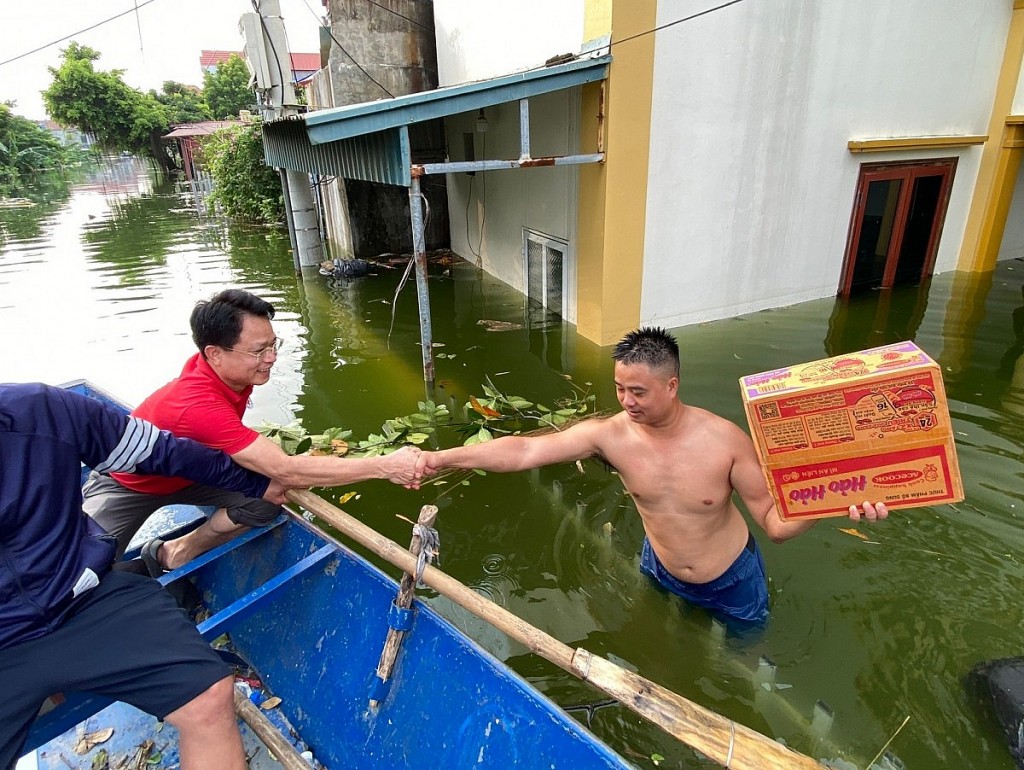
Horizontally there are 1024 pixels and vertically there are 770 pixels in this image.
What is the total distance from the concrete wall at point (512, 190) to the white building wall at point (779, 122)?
1321 mm

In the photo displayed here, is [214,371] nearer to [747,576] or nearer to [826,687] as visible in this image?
[747,576]

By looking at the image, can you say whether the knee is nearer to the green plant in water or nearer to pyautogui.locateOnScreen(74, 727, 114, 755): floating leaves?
pyautogui.locateOnScreen(74, 727, 114, 755): floating leaves

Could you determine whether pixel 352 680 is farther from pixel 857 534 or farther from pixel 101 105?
pixel 101 105

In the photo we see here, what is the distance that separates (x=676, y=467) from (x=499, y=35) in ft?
29.3

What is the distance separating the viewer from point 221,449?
3035mm

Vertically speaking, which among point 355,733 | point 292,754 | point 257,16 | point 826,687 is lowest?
point 826,687

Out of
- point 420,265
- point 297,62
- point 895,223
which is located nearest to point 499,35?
point 420,265

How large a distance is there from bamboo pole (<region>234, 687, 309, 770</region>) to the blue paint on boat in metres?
0.35

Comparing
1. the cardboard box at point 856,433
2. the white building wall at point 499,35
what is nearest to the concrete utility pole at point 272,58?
the white building wall at point 499,35


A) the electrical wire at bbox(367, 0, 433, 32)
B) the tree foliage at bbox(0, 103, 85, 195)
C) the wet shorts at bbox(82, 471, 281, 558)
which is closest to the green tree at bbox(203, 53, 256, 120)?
the tree foliage at bbox(0, 103, 85, 195)

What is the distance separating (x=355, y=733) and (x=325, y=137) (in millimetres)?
5360

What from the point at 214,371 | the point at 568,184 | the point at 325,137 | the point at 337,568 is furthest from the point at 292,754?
the point at 568,184

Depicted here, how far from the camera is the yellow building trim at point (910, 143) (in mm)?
8930

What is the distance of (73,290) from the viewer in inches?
479
